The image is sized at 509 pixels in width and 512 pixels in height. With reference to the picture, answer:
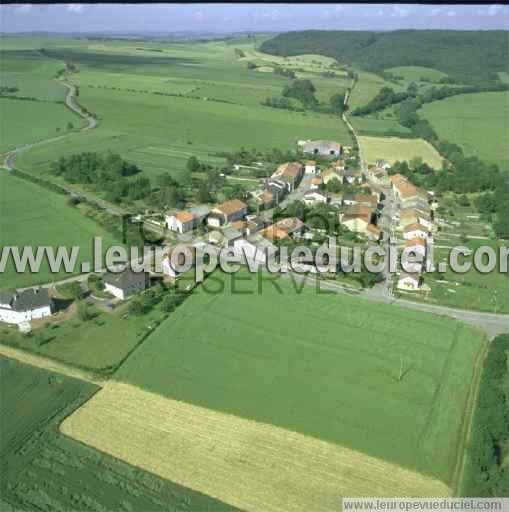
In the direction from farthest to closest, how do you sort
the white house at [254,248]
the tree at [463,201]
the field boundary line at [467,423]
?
the tree at [463,201], the white house at [254,248], the field boundary line at [467,423]

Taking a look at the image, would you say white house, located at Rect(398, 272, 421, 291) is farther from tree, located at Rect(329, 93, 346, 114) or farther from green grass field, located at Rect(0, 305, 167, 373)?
tree, located at Rect(329, 93, 346, 114)

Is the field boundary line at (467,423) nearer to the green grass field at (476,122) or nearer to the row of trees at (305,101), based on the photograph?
the green grass field at (476,122)

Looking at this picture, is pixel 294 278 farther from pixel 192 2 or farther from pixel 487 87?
pixel 487 87

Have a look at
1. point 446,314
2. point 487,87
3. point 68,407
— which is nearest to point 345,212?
point 446,314

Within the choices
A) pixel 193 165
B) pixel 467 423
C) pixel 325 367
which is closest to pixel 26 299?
pixel 325 367

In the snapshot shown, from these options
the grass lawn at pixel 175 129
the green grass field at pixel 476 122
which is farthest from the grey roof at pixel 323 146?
the green grass field at pixel 476 122

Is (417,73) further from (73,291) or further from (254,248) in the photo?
(73,291)
